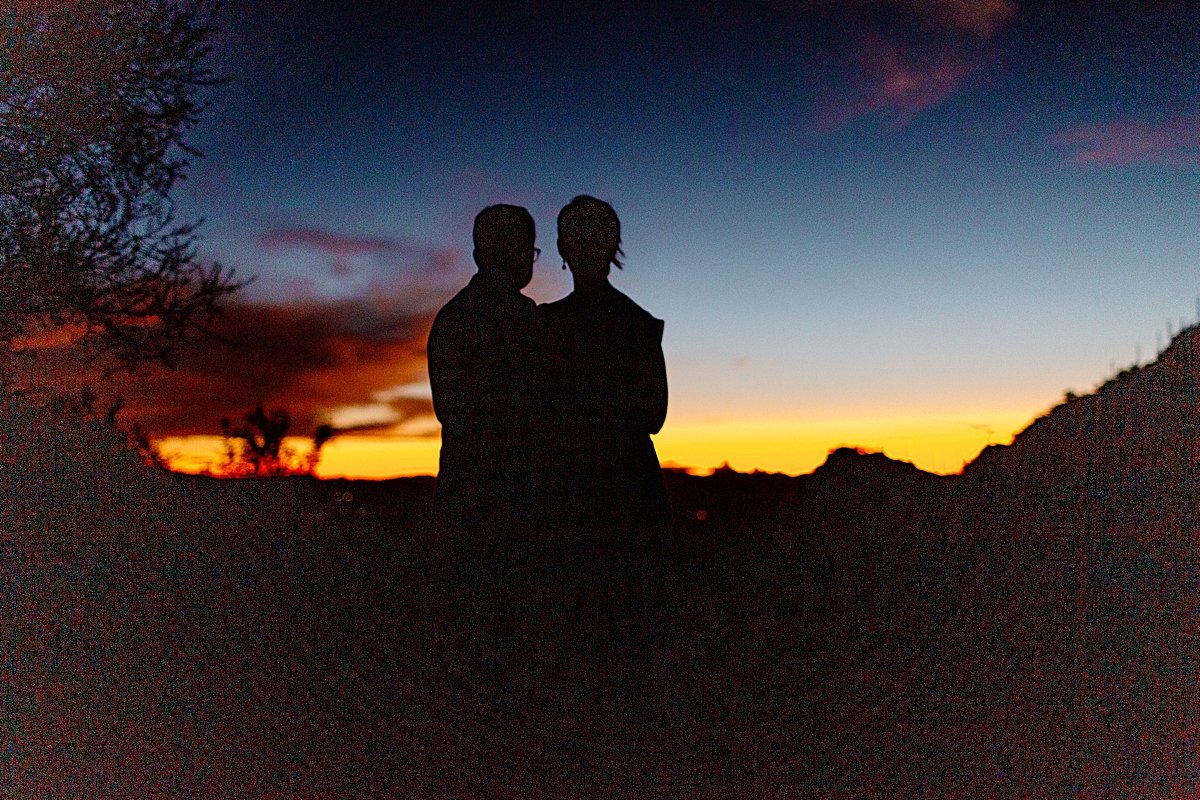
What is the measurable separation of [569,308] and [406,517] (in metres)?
3.27

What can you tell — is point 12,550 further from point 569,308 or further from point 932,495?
point 932,495

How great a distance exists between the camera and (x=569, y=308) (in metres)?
3.62

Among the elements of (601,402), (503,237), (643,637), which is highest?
(503,237)

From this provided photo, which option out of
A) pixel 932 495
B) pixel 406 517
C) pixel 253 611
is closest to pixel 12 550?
pixel 253 611

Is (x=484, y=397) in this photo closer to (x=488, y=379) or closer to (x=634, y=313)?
(x=488, y=379)

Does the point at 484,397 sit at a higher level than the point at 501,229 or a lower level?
lower

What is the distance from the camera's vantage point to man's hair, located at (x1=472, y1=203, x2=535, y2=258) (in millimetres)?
3750

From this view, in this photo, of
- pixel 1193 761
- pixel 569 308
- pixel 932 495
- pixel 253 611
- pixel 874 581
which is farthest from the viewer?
pixel 932 495

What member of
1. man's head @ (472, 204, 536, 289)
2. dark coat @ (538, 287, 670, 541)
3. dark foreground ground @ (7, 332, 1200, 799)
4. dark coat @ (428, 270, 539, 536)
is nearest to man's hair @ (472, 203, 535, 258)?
man's head @ (472, 204, 536, 289)

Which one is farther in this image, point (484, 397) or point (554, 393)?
point (484, 397)

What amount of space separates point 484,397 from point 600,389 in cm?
49

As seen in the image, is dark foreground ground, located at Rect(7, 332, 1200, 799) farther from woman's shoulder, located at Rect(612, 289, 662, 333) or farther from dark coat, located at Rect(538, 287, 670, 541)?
woman's shoulder, located at Rect(612, 289, 662, 333)

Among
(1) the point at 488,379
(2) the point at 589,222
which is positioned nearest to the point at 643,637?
(1) the point at 488,379

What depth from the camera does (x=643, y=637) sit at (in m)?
3.72
